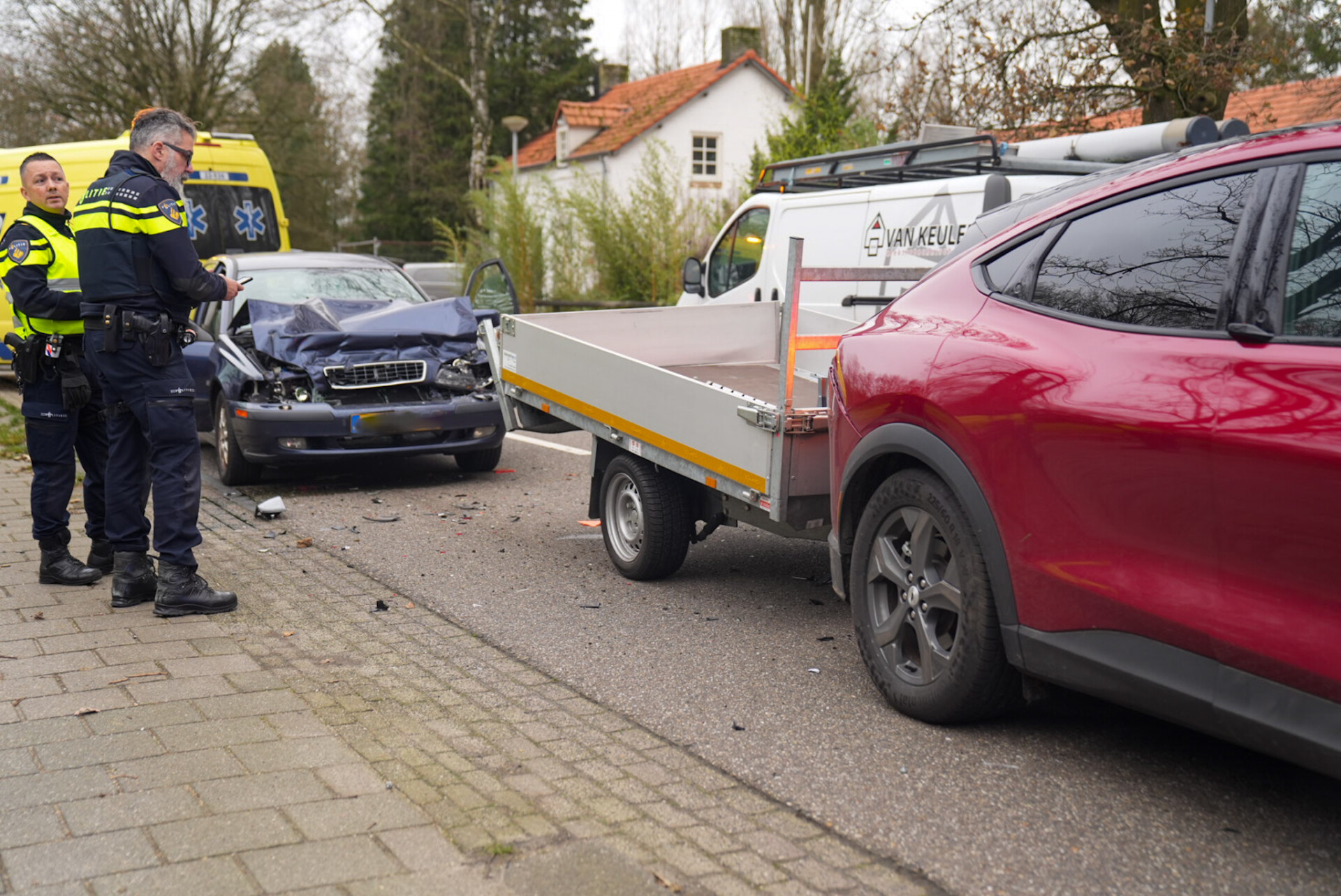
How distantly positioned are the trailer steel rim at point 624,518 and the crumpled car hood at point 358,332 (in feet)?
10.2

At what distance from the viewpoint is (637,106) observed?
42.0 m

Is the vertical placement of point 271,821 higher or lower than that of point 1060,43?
lower

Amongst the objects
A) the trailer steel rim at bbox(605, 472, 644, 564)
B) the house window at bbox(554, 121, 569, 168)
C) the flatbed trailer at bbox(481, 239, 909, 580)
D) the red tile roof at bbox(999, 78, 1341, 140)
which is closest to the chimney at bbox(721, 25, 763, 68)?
the house window at bbox(554, 121, 569, 168)

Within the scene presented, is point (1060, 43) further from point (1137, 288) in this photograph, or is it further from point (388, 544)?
A: point (1137, 288)

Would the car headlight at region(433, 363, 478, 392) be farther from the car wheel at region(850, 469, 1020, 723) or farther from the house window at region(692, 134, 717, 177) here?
the house window at region(692, 134, 717, 177)

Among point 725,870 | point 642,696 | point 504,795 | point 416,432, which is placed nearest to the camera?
point 725,870

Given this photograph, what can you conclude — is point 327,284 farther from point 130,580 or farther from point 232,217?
point 232,217

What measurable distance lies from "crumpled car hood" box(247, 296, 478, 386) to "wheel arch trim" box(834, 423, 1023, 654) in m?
5.53

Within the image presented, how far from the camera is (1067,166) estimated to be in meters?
8.01

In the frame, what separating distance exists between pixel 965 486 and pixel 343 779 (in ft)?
6.70

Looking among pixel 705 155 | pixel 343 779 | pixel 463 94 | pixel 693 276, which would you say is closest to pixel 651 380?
pixel 343 779

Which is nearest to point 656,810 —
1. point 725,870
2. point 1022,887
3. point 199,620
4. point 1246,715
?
point 725,870

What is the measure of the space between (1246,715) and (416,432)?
22.4ft

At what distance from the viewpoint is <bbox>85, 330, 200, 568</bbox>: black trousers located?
17.9 ft
